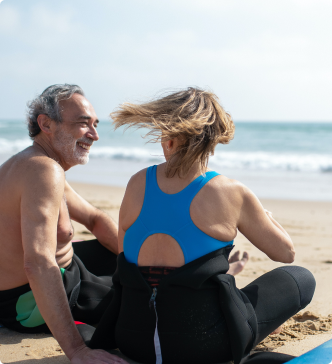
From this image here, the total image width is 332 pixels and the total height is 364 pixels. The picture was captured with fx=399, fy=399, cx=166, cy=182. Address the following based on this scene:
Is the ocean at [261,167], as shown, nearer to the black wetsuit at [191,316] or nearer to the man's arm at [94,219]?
the man's arm at [94,219]

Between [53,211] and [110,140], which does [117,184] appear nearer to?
[53,211]

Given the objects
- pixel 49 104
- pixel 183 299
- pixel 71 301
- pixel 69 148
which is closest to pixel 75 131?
pixel 69 148

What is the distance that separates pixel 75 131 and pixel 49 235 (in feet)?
2.84

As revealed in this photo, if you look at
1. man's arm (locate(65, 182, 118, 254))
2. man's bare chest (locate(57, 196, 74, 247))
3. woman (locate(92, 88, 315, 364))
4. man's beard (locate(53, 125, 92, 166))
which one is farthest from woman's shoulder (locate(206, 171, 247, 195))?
man's arm (locate(65, 182, 118, 254))

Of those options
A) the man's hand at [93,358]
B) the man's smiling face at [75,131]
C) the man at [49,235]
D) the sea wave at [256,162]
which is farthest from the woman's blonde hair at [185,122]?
the sea wave at [256,162]

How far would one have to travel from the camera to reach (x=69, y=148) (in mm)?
2691

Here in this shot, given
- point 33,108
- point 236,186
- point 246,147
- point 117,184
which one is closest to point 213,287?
point 236,186

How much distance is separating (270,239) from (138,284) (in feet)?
2.24

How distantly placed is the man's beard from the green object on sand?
0.76m

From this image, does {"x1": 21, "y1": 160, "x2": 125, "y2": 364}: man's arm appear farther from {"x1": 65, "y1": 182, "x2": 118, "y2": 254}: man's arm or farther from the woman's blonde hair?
{"x1": 65, "y1": 182, "x2": 118, "y2": 254}: man's arm

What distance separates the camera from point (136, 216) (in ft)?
6.37

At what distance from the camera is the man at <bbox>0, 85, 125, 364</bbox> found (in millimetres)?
2039

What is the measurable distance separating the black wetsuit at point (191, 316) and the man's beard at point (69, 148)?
39.4 inches

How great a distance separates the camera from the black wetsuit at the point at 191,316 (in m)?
A: 1.84
